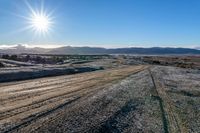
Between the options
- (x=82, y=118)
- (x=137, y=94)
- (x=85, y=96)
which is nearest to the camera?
(x=82, y=118)

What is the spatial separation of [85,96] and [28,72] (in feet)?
67.6

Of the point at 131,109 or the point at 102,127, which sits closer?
the point at 102,127

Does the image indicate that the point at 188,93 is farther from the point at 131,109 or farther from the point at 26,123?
the point at 26,123

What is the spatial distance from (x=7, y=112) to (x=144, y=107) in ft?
21.7

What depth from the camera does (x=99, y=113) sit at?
14625 mm

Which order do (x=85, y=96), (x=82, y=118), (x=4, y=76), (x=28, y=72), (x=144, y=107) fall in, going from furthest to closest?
(x=28, y=72) → (x=4, y=76) → (x=85, y=96) → (x=144, y=107) → (x=82, y=118)

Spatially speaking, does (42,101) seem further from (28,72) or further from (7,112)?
(28,72)

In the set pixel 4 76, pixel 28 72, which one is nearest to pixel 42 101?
pixel 4 76

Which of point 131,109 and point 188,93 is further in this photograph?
point 188,93

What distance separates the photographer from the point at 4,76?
33.7 metres

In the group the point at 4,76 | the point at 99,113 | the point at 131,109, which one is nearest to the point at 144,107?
the point at 131,109

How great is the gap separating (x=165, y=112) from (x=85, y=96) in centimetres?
516

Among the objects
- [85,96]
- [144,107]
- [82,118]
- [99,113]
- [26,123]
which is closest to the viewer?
[26,123]

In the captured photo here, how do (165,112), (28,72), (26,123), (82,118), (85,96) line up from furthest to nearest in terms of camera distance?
(28,72) < (85,96) < (165,112) < (82,118) < (26,123)
